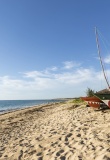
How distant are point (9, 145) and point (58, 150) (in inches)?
120

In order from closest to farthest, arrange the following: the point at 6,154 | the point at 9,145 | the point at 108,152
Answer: the point at 108,152 < the point at 6,154 < the point at 9,145

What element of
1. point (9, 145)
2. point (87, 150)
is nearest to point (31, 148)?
point (9, 145)

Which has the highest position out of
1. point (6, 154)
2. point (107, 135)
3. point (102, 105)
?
point (102, 105)

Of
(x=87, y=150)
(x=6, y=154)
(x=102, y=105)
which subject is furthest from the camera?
(x=102, y=105)

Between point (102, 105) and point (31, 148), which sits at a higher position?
point (102, 105)

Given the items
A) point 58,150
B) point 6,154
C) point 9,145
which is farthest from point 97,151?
point 9,145

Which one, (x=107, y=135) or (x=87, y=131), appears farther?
(x=87, y=131)

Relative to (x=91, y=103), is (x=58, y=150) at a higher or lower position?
lower

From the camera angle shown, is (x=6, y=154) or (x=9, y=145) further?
(x=9, y=145)

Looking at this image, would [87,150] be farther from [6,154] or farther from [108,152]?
[6,154]

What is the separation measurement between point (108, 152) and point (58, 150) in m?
1.87

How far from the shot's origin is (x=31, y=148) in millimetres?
8617

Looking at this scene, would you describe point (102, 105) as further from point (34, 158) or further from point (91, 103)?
point (34, 158)

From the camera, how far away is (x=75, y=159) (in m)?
6.69
